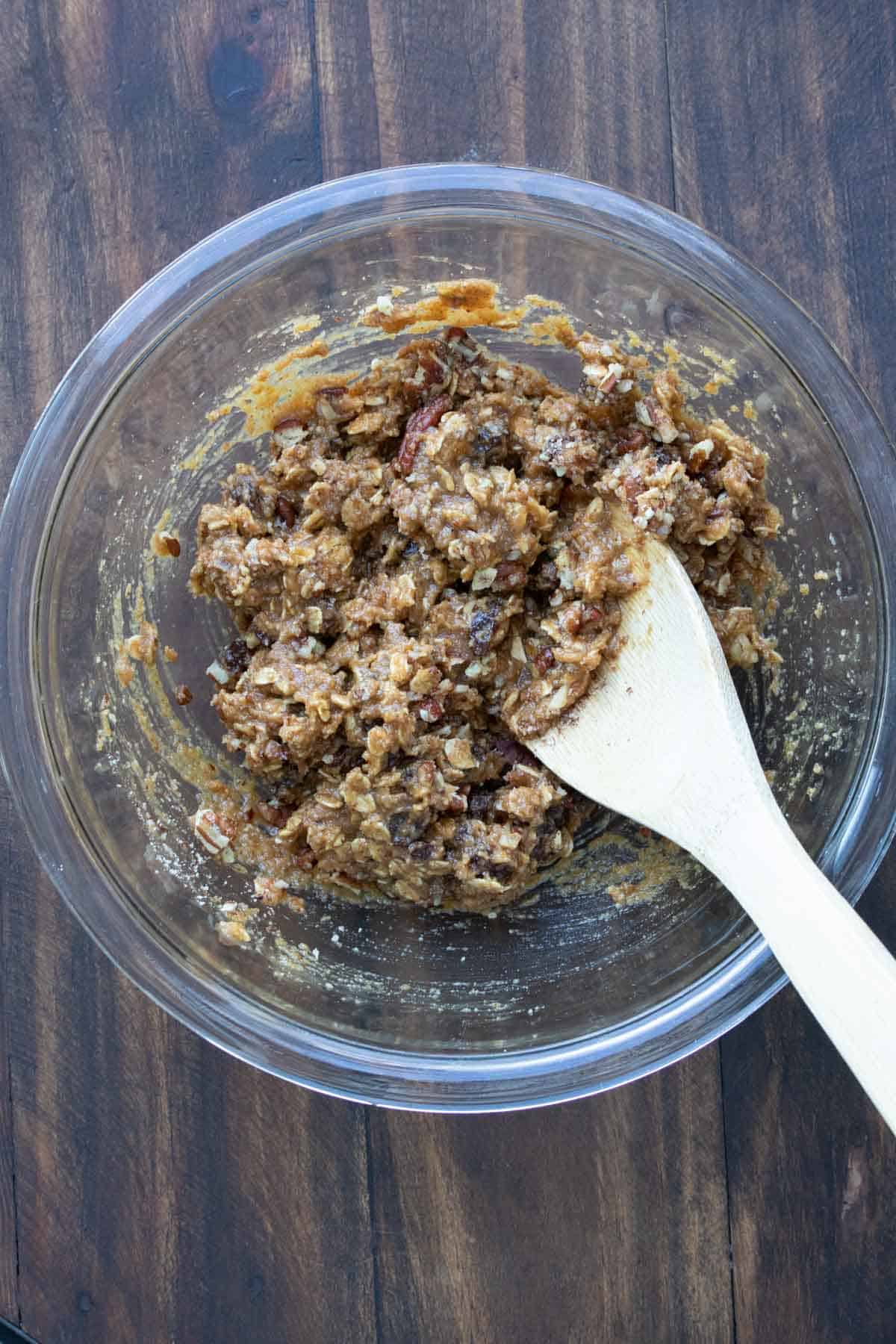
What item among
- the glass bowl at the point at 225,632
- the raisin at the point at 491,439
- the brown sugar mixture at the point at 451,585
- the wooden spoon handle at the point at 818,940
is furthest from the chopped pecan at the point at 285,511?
the wooden spoon handle at the point at 818,940

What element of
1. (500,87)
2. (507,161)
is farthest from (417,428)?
(500,87)

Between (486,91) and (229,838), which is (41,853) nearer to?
(229,838)

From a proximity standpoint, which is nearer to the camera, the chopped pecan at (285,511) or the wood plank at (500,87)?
the chopped pecan at (285,511)

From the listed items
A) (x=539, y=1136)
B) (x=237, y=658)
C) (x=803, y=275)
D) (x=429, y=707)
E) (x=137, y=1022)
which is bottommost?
(x=539, y=1136)

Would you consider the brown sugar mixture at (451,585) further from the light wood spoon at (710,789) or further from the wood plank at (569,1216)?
the wood plank at (569,1216)

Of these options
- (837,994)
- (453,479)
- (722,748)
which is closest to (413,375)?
(453,479)

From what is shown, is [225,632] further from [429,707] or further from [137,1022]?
[137,1022]

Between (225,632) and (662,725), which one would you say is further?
(225,632)

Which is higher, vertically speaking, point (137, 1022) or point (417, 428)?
point (417, 428)
